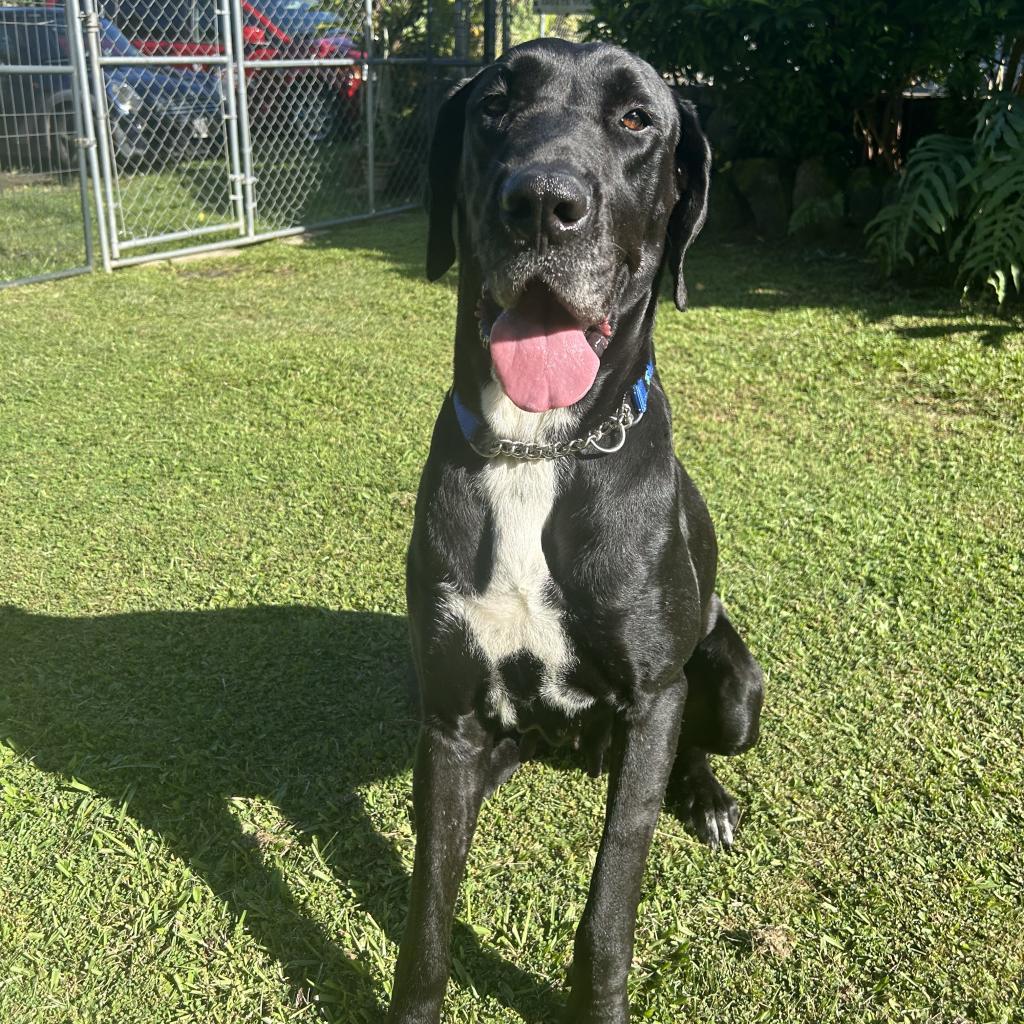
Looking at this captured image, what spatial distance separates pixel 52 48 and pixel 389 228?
316 cm

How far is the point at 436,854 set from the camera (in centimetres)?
235

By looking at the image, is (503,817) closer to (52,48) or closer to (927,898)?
(927,898)

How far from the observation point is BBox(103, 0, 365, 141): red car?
905 centimetres

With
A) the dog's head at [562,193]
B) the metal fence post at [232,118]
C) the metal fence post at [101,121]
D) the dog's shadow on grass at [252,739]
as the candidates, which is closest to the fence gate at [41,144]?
the metal fence post at [101,121]

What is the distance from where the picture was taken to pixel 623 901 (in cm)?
231

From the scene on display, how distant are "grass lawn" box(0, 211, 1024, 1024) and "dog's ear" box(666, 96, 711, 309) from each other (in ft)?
4.85

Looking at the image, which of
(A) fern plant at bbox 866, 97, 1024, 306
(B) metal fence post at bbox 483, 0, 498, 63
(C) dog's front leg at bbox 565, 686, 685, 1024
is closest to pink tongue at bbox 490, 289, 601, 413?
(C) dog's front leg at bbox 565, 686, 685, 1024

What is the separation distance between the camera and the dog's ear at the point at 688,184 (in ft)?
8.37

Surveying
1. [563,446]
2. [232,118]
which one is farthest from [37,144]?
[563,446]

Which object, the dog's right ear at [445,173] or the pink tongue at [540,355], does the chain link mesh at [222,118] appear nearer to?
the dog's right ear at [445,173]

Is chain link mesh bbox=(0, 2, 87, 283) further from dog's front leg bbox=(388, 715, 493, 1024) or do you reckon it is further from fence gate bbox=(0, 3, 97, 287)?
dog's front leg bbox=(388, 715, 493, 1024)

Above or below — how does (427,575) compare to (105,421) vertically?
above

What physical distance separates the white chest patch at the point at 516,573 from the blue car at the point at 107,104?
22.3ft

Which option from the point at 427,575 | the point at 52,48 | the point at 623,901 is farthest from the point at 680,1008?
the point at 52,48
